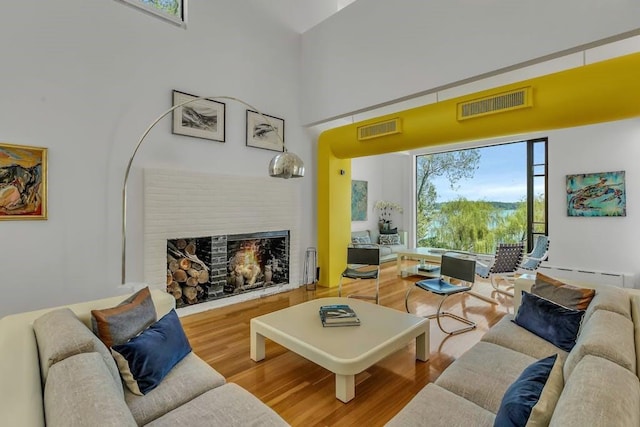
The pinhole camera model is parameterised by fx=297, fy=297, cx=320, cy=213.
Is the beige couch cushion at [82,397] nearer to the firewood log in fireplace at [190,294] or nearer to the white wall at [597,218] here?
the firewood log in fireplace at [190,294]

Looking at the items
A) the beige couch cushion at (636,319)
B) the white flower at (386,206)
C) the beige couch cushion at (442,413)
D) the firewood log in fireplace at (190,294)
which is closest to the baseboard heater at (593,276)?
the beige couch cushion at (636,319)

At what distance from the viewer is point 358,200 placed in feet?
25.7

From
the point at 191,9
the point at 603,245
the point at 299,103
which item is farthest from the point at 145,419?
the point at 603,245

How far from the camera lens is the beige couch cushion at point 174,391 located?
1.53 metres

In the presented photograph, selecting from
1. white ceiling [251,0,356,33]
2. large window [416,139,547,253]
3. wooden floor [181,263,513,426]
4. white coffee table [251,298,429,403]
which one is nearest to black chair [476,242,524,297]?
wooden floor [181,263,513,426]

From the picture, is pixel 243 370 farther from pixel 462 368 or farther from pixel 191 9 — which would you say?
pixel 191 9

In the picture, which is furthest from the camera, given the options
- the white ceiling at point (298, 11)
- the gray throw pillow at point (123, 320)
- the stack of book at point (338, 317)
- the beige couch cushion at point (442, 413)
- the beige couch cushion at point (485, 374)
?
the white ceiling at point (298, 11)

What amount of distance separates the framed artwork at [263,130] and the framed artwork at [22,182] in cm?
248

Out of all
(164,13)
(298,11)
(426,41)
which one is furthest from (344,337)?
(298,11)

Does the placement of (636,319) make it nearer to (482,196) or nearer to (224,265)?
(224,265)

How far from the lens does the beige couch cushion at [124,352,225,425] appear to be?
1525 millimetres

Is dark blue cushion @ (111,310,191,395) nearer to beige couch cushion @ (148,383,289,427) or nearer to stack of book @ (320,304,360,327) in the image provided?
beige couch cushion @ (148,383,289,427)

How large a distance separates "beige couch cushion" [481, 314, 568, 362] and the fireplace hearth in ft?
11.2

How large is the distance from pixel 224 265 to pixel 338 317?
231cm
